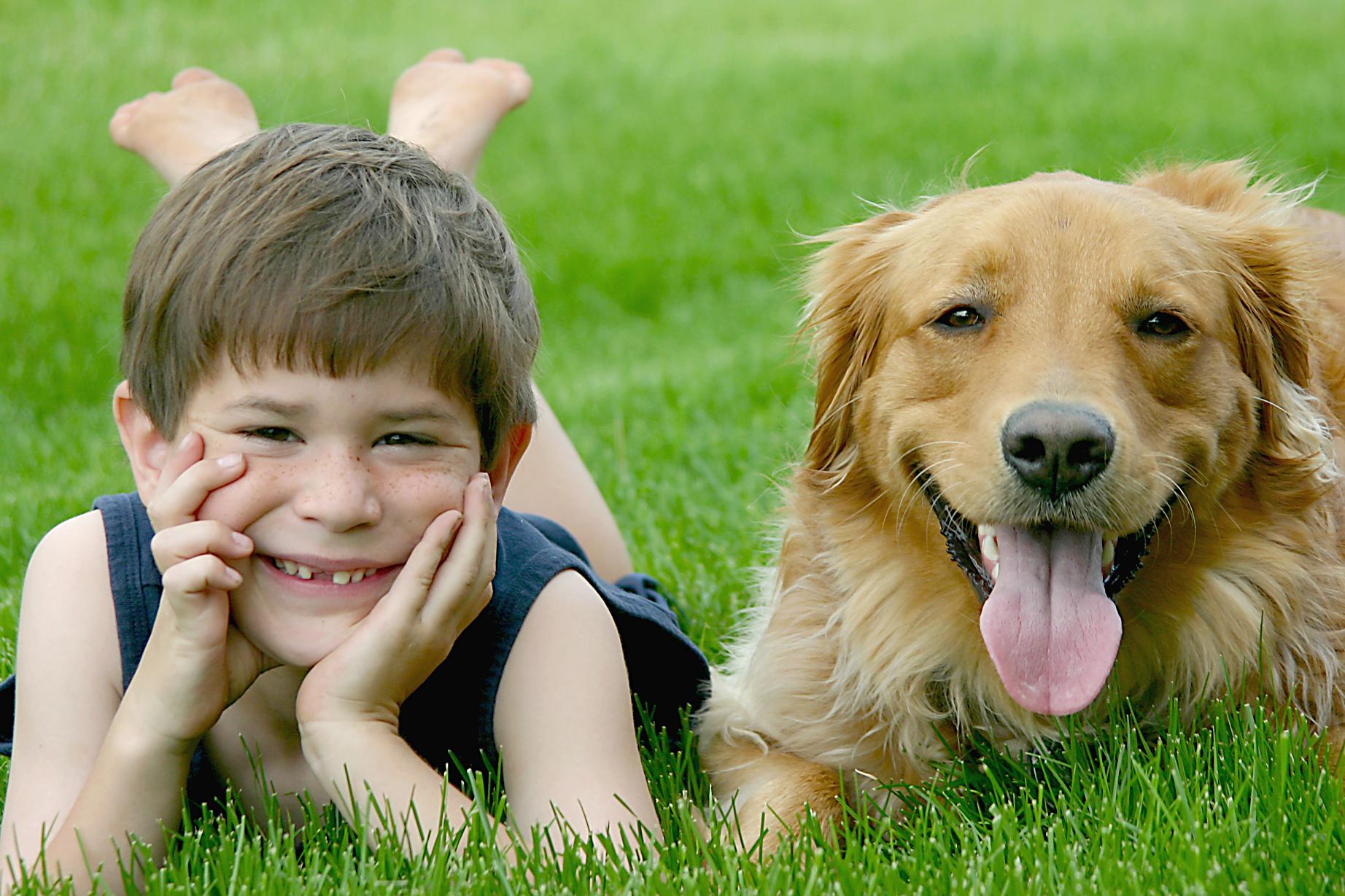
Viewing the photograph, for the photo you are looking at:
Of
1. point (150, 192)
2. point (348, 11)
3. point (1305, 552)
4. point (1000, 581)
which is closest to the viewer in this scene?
point (1000, 581)

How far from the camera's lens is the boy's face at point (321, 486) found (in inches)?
107

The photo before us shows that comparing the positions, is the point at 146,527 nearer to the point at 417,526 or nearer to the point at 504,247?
the point at 417,526

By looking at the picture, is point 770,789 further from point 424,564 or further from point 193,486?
point 193,486

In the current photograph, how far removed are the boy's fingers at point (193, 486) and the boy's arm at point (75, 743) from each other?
0.39 meters

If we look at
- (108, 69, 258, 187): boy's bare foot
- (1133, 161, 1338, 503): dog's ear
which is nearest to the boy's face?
(1133, 161, 1338, 503): dog's ear

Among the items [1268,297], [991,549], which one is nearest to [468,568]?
[991,549]

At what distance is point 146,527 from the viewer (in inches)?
122

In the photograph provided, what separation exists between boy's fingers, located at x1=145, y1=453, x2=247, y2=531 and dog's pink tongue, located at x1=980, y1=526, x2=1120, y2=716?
4.76 feet

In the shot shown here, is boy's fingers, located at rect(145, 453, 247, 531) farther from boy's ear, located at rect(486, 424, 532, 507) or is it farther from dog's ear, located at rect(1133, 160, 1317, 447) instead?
dog's ear, located at rect(1133, 160, 1317, 447)

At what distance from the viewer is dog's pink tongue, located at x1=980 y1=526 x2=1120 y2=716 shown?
114 inches

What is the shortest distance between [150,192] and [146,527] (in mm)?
7388

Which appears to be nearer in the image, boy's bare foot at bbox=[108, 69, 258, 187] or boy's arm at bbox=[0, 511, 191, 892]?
boy's arm at bbox=[0, 511, 191, 892]

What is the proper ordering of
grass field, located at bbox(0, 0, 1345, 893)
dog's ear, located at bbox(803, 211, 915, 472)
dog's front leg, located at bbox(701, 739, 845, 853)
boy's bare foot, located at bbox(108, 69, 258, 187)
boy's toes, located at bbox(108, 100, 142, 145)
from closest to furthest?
grass field, located at bbox(0, 0, 1345, 893) < dog's front leg, located at bbox(701, 739, 845, 853) < dog's ear, located at bbox(803, 211, 915, 472) < boy's bare foot, located at bbox(108, 69, 258, 187) < boy's toes, located at bbox(108, 100, 142, 145)

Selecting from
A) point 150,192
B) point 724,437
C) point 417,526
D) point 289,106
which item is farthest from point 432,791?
point 289,106
